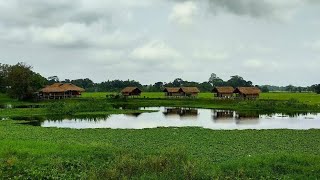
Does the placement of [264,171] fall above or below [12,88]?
below

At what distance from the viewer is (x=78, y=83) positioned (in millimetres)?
171625

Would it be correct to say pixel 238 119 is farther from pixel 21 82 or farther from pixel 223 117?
pixel 21 82

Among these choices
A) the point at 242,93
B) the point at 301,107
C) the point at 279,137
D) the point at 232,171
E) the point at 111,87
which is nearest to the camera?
the point at 232,171

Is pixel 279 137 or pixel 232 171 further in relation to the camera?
pixel 279 137

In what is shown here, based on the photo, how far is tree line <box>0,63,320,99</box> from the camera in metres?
80.4

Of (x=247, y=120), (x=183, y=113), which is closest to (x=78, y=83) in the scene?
(x=183, y=113)

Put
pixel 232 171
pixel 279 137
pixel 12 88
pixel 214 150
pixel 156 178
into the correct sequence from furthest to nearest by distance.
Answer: pixel 12 88 < pixel 279 137 < pixel 214 150 < pixel 232 171 < pixel 156 178

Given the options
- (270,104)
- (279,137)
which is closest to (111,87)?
(270,104)

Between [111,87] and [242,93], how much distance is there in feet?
253

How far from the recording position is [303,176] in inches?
546

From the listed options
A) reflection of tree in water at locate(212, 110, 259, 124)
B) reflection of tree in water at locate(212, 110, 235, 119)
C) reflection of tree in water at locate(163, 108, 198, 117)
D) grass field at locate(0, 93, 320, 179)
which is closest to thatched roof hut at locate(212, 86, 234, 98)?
reflection of tree in water at locate(163, 108, 198, 117)

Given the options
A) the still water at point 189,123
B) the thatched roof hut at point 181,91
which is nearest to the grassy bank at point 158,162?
the still water at point 189,123

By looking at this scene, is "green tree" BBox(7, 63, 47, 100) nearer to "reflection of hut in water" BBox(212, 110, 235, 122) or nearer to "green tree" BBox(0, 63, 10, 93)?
"green tree" BBox(0, 63, 10, 93)

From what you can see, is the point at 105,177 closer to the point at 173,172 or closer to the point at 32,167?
the point at 173,172
